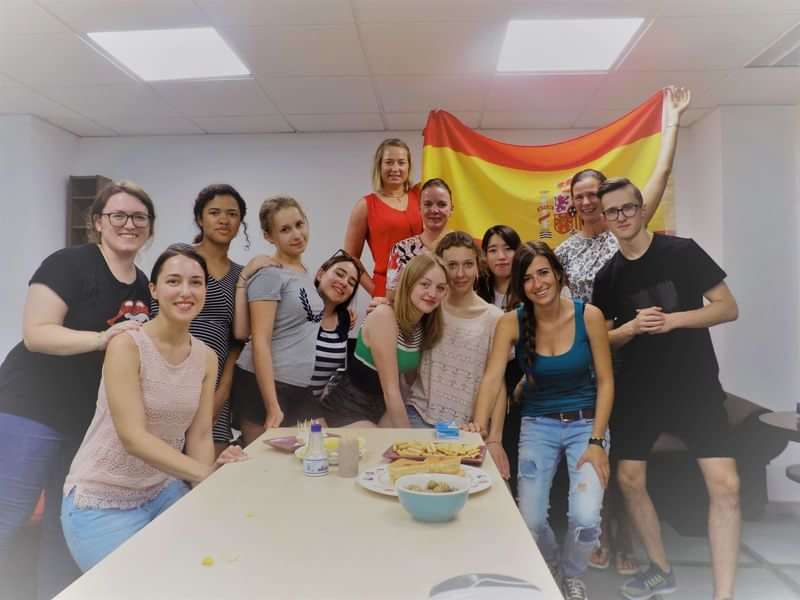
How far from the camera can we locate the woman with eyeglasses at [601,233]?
187 centimetres

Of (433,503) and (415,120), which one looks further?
(415,120)

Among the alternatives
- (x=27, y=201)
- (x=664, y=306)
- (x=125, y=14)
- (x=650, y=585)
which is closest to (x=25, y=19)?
(x=125, y=14)

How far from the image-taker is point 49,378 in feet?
5.39

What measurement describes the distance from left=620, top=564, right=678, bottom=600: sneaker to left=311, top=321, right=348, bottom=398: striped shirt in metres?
1.22

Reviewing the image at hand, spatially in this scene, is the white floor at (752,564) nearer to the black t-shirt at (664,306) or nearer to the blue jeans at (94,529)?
the black t-shirt at (664,306)

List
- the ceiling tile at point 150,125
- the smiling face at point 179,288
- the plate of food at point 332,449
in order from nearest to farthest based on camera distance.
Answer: the plate of food at point 332,449
the smiling face at point 179,288
the ceiling tile at point 150,125

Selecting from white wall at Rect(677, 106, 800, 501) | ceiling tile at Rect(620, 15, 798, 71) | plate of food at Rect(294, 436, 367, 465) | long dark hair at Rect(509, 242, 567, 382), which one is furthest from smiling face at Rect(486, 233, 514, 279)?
plate of food at Rect(294, 436, 367, 465)

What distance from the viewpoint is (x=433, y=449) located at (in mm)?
1327

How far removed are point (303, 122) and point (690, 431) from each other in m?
1.73

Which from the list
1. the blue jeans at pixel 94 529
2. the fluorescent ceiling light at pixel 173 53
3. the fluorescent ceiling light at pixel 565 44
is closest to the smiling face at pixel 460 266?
the fluorescent ceiling light at pixel 565 44

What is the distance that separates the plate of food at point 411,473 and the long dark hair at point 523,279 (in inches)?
26.9

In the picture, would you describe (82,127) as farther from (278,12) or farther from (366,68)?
(366,68)

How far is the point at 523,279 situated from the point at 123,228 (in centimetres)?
126

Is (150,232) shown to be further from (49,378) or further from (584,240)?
(584,240)
